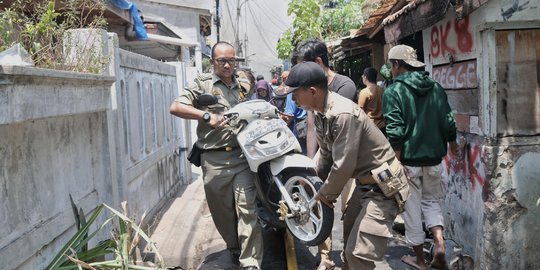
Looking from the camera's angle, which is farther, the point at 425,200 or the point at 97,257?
the point at 425,200

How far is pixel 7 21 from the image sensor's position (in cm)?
349

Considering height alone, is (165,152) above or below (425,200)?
above

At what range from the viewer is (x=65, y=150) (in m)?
3.44

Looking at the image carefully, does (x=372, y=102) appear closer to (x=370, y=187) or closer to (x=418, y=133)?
(x=418, y=133)

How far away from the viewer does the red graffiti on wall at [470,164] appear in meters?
4.41

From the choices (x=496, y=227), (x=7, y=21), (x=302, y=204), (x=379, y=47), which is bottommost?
(x=496, y=227)

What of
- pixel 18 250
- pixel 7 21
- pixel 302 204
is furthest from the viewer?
pixel 302 204

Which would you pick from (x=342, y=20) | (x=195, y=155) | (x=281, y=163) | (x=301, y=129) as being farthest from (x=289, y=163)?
(x=342, y=20)

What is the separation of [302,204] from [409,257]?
1.35m

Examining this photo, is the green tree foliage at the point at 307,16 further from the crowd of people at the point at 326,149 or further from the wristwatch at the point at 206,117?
the wristwatch at the point at 206,117

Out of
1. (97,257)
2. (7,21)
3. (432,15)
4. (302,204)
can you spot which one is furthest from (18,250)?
(432,15)

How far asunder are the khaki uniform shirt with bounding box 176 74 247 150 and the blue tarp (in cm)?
328

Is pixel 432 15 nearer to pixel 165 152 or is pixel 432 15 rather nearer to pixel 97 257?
pixel 97 257

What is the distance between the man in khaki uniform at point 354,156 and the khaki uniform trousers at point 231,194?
994 mm
